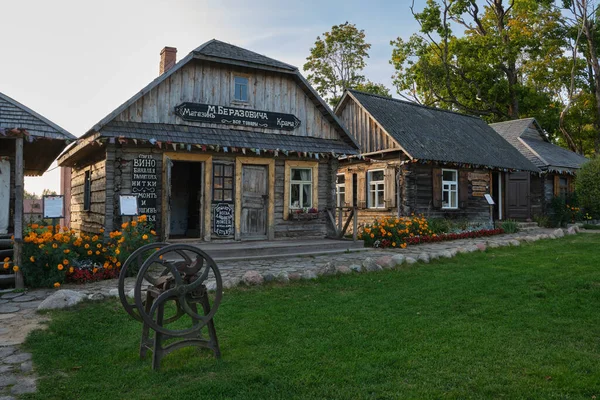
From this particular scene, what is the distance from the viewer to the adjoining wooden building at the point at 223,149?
34.6 ft

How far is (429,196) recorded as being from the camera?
17.6 meters

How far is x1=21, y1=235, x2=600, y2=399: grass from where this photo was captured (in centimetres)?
356

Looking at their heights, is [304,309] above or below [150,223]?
below

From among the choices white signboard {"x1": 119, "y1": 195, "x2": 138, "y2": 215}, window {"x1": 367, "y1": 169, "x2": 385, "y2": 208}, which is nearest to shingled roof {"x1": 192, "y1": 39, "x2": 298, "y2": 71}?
white signboard {"x1": 119, "y1": 195, "x2": 138, "y2": 215}

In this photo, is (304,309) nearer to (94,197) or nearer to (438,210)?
(94,197)

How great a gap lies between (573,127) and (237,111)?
3318 centimetres

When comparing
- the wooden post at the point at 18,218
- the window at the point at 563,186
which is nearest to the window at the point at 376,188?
the window at the point at 563,186

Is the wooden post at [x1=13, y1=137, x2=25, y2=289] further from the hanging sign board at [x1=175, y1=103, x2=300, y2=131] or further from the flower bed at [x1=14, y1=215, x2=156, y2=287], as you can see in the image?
the hanging sign board at [x1=175, y1=103, x2=300, y2=131]

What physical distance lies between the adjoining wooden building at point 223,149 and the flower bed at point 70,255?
5.21 ft

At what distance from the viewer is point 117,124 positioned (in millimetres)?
10203

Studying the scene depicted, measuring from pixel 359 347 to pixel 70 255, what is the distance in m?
5.72

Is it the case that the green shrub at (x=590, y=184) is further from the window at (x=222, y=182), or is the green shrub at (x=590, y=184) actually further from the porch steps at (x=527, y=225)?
the window at (x=222, y=182)

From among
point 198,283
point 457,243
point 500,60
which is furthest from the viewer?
point 500,60

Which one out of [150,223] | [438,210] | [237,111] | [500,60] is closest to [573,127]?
[500,60]
